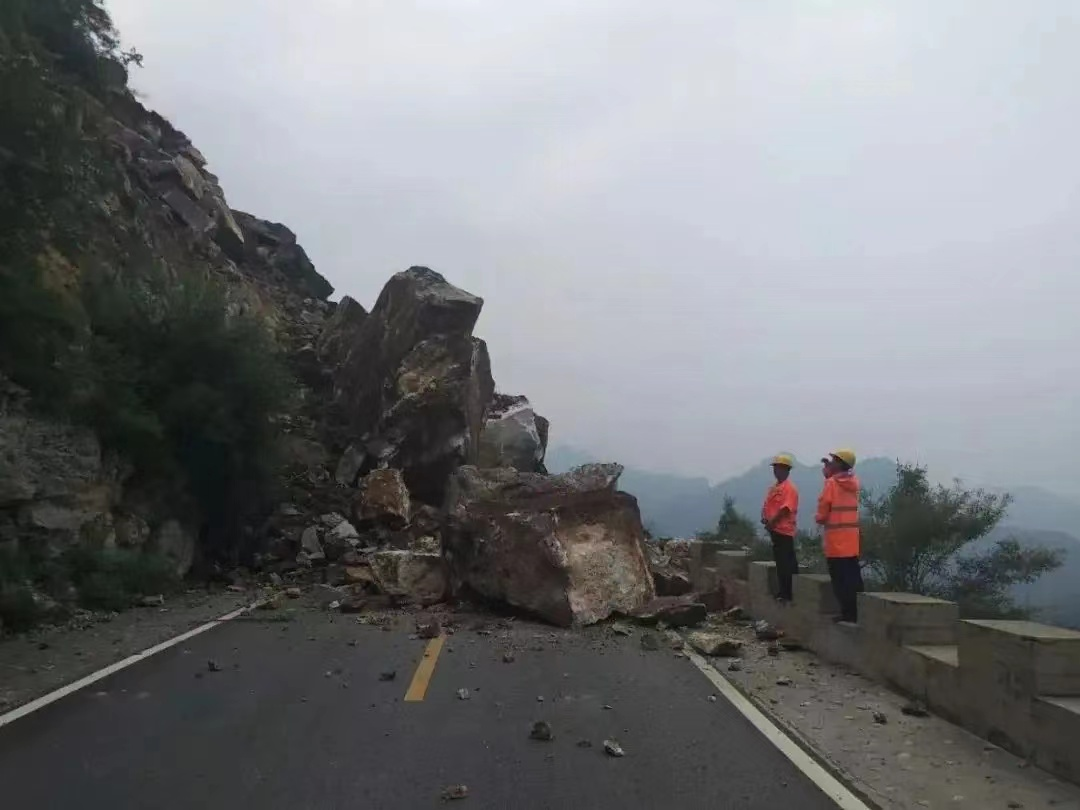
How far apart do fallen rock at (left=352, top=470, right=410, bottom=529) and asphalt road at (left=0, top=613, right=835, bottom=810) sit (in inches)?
507

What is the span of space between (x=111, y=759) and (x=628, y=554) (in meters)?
8.31

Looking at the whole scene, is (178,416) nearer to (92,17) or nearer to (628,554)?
(628,554)

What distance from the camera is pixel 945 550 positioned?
20125mm

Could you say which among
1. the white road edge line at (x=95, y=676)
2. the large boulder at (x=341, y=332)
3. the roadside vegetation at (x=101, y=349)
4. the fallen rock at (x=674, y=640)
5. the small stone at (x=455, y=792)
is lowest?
the small stone at (x=455, y=792)

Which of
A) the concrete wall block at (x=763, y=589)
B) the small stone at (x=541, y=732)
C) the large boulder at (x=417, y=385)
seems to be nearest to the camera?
the small stone at (x=541, y=732)

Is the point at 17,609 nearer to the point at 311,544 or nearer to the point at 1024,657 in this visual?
the point at 311,544

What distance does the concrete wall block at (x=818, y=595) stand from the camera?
1008cm

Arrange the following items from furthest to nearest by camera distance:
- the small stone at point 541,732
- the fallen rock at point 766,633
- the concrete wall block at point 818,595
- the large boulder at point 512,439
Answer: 1. the large boulder at point 512,439
2. the fallen rock at point 766,633
3. the concrete wall block at point 818,595
4. the small stone at point 541,732

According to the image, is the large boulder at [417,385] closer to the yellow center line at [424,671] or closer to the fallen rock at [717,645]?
the yellow center line at [424,671]

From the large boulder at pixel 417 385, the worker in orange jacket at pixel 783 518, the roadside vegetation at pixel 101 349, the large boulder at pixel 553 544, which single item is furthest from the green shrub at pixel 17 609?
the large boulder at pixel 417 385

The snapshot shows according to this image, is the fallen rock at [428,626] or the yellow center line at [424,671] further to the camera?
the fallen rock at [428,626]

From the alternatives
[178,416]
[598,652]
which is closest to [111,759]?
[598,652]

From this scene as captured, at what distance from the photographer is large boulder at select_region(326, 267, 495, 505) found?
1035 inches

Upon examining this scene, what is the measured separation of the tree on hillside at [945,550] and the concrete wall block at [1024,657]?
487 inches
